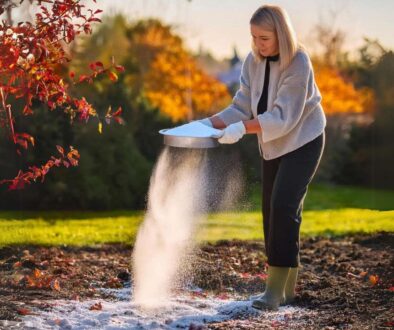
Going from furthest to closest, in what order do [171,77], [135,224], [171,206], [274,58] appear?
[171,77] < [135,224] < [171,206] < [274,58]

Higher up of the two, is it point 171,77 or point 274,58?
point 171,77

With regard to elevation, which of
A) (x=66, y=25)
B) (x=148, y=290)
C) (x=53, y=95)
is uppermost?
(x=66, y=25)

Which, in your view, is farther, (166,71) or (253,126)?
(166,71)

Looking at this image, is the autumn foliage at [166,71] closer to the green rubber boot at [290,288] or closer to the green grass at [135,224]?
the green grass at [135,224]

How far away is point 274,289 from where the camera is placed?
162 inches

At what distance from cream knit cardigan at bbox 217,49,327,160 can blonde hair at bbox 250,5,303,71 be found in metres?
0.05

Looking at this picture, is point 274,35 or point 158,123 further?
point 158,123

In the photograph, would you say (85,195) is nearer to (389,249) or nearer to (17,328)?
(389,249)

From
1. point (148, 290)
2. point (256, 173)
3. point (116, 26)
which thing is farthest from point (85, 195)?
point (116, 26)

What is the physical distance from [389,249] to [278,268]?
2.41 metres

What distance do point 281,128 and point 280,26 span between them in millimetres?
509

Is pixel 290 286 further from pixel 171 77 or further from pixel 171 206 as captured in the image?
pixel 171 77

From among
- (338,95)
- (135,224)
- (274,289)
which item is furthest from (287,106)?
(338,95)

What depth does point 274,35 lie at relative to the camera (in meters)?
3.96
